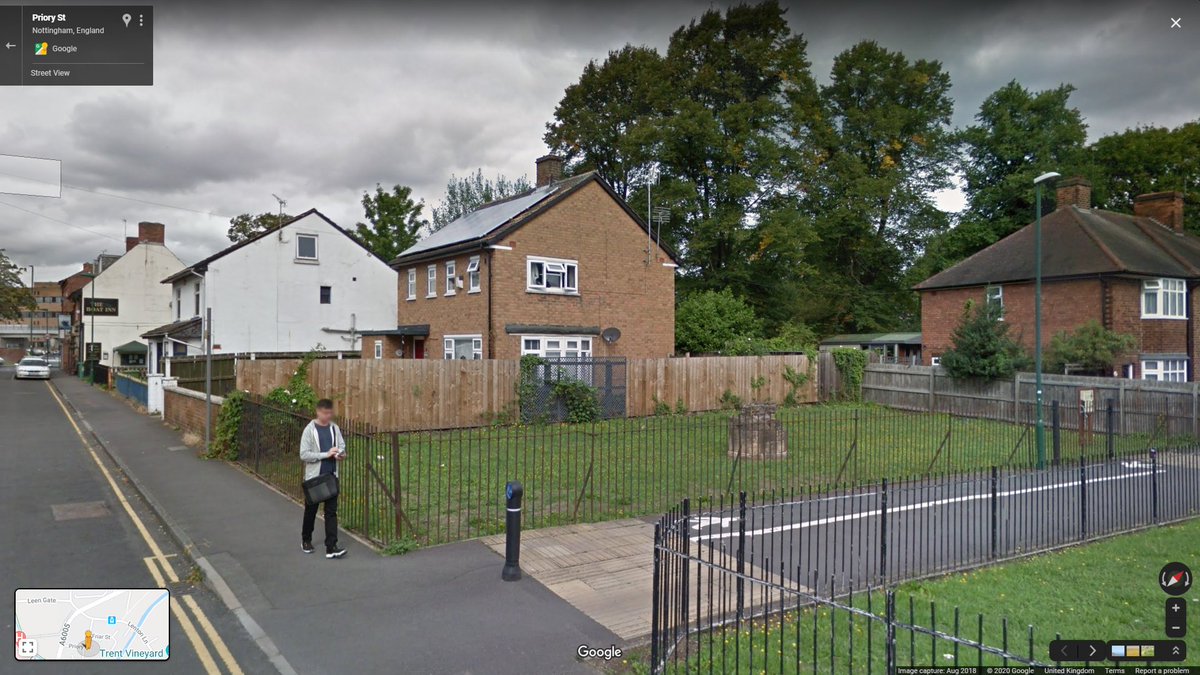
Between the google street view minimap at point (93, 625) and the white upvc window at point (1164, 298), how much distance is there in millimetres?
29613

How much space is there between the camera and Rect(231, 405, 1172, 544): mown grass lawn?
354 inches

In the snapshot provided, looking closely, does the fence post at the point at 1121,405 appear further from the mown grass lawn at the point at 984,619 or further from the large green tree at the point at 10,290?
the large green tree at the point at 10,290

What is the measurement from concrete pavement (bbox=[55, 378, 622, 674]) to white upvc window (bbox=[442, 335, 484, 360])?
1339 cm

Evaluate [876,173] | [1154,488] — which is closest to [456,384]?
[1154,488]

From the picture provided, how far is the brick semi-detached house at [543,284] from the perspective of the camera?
2305cm

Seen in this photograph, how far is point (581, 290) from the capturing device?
81.6ft

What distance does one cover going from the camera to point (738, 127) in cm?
3569

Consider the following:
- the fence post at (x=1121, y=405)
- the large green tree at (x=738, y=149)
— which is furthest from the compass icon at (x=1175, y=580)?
the large green tree at (x=738, y=149)

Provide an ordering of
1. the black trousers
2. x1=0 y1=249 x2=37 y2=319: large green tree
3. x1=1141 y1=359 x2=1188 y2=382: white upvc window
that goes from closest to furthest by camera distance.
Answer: the black trousers
x1=1141 y1=359 x2=1188 y2=382: white upvc window
x1=0 y1=249 x2=37 y2=319: large green tree

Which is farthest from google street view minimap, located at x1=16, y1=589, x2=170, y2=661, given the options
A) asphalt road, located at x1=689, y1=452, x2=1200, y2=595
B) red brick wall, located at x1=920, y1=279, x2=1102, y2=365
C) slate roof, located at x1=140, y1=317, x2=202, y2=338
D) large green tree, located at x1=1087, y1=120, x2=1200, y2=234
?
large green tree, located at x1=1087, y1=120, x2=1200, y2=234

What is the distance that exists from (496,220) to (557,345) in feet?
16.8

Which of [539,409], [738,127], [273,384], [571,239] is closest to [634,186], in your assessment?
[738,127]

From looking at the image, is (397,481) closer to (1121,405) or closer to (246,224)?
(1121,405)

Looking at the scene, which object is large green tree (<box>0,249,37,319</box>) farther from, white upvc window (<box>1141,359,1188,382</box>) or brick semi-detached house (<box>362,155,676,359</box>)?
white upvc window (<box>1141,359,1188,382</box>)
